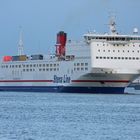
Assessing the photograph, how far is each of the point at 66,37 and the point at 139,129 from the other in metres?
60.5

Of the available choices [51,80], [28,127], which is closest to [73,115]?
[28,127]

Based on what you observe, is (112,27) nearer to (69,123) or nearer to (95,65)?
(95,65)

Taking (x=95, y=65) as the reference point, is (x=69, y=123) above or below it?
below

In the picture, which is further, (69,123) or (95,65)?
(95,65)

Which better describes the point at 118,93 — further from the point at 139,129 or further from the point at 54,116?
the point at 139,129

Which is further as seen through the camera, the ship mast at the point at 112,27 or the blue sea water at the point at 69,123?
the ship mast at the point at 112,27

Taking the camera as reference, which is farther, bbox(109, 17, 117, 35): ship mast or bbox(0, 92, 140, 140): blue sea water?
bbox(109, 17, 117, 35): ship mast

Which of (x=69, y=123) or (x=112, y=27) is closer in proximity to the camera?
(x=69, y=123)

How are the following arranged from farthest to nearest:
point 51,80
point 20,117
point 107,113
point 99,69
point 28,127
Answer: point 51,80 → point 99,69 → point 107,113 → point 20,117 → point 28,127

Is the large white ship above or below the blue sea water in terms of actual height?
above

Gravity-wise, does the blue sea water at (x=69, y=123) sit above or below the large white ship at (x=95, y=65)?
below

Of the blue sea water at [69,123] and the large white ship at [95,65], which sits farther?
the large white ship at [95,65]

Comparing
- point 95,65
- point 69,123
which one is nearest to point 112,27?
point 95,65

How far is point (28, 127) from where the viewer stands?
46531mm
